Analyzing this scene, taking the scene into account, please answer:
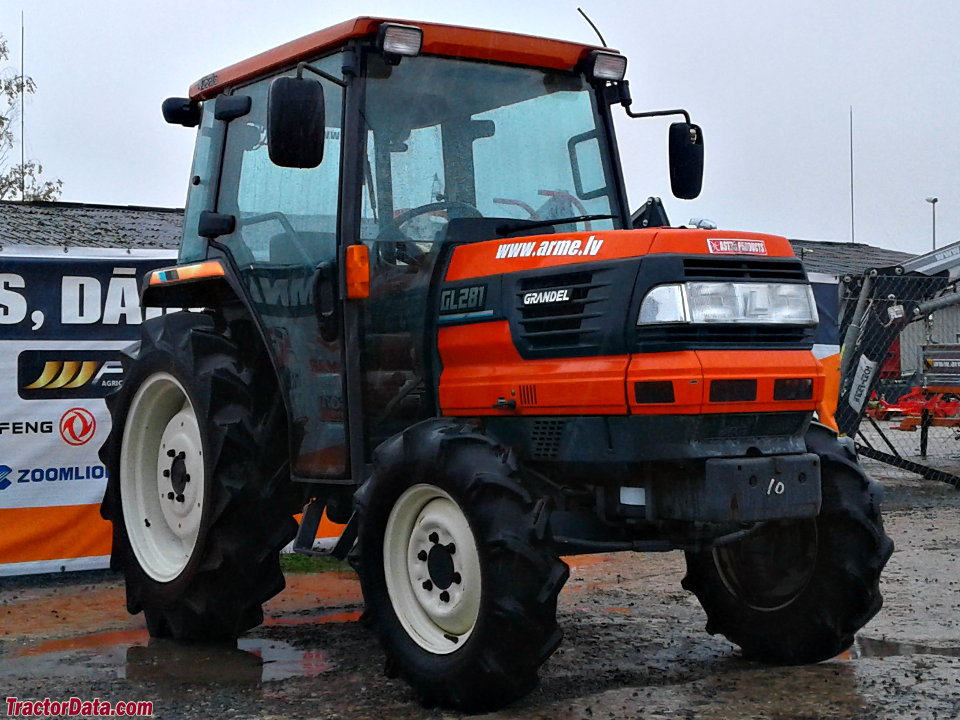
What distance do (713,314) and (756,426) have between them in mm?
480

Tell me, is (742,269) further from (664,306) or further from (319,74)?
(319,74)

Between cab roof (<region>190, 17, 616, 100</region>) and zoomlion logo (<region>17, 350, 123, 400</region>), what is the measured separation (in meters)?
3.03

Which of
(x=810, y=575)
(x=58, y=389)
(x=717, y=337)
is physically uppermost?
(x=717, y=337)

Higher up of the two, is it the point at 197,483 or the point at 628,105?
the point at 628,105

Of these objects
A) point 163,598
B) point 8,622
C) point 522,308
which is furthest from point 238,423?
point 8,622

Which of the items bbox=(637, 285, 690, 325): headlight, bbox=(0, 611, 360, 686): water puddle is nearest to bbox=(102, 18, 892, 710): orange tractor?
bbox=(637, 285, 690, 325): headlight

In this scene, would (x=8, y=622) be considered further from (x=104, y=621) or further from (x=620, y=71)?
(x=620, y=71)

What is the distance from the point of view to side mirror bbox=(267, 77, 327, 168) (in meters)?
5.17

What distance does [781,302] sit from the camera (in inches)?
208

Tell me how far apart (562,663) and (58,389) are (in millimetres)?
4366

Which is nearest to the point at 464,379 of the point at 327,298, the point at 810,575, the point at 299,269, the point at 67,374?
the point at 327,298

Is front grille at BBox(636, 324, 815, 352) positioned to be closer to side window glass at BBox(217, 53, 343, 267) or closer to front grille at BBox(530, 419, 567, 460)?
front grille at BBox(530, 419, 567, 460)

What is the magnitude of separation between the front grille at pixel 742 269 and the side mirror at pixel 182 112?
3315 millimetres

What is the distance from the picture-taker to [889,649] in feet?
20.6
